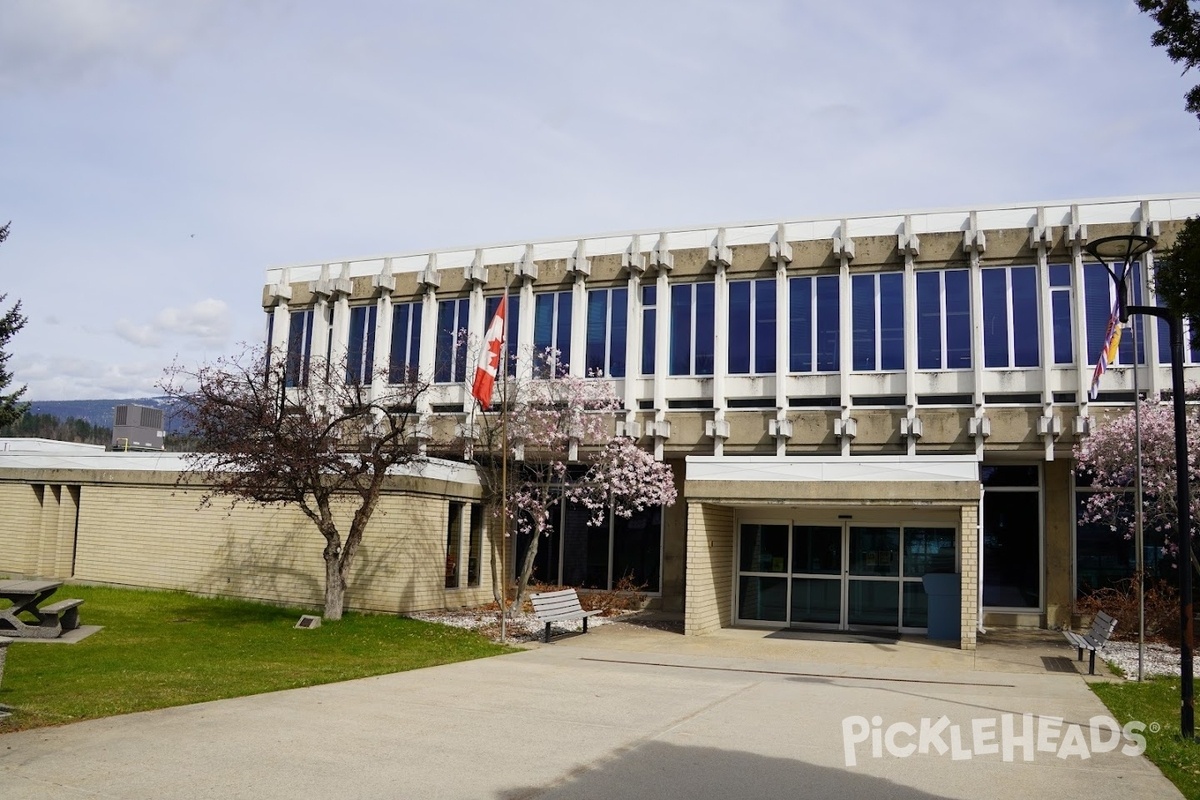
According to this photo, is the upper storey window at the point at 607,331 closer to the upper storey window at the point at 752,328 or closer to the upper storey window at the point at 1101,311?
the upper storey window at the point at 752,328

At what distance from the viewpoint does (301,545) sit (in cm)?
2312

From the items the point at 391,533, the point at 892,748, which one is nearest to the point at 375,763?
the point at 892,748

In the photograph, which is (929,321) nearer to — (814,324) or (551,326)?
(814,324)

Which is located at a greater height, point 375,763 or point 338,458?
point 338,458

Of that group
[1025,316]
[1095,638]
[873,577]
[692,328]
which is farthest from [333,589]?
[1025,316]

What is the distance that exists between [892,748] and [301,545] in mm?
16272

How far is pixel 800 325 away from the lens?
26.6 metres

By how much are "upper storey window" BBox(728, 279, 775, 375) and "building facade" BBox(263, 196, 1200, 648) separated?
6 cm

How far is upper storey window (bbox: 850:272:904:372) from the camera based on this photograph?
Answer: 2580cm

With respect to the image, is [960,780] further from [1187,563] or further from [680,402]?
[680,402]

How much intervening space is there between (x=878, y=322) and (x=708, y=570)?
878 centimetres

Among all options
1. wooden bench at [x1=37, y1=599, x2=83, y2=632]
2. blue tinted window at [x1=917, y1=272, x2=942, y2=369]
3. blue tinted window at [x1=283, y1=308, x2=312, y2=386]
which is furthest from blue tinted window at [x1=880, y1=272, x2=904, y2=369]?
wooden bench at [x1=37, y1=599, x2=83, y2=632]

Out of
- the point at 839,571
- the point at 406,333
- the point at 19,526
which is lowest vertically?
the point at 839,571

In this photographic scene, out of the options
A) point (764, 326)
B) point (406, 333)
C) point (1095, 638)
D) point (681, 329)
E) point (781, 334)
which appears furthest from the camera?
point (406, 333)
